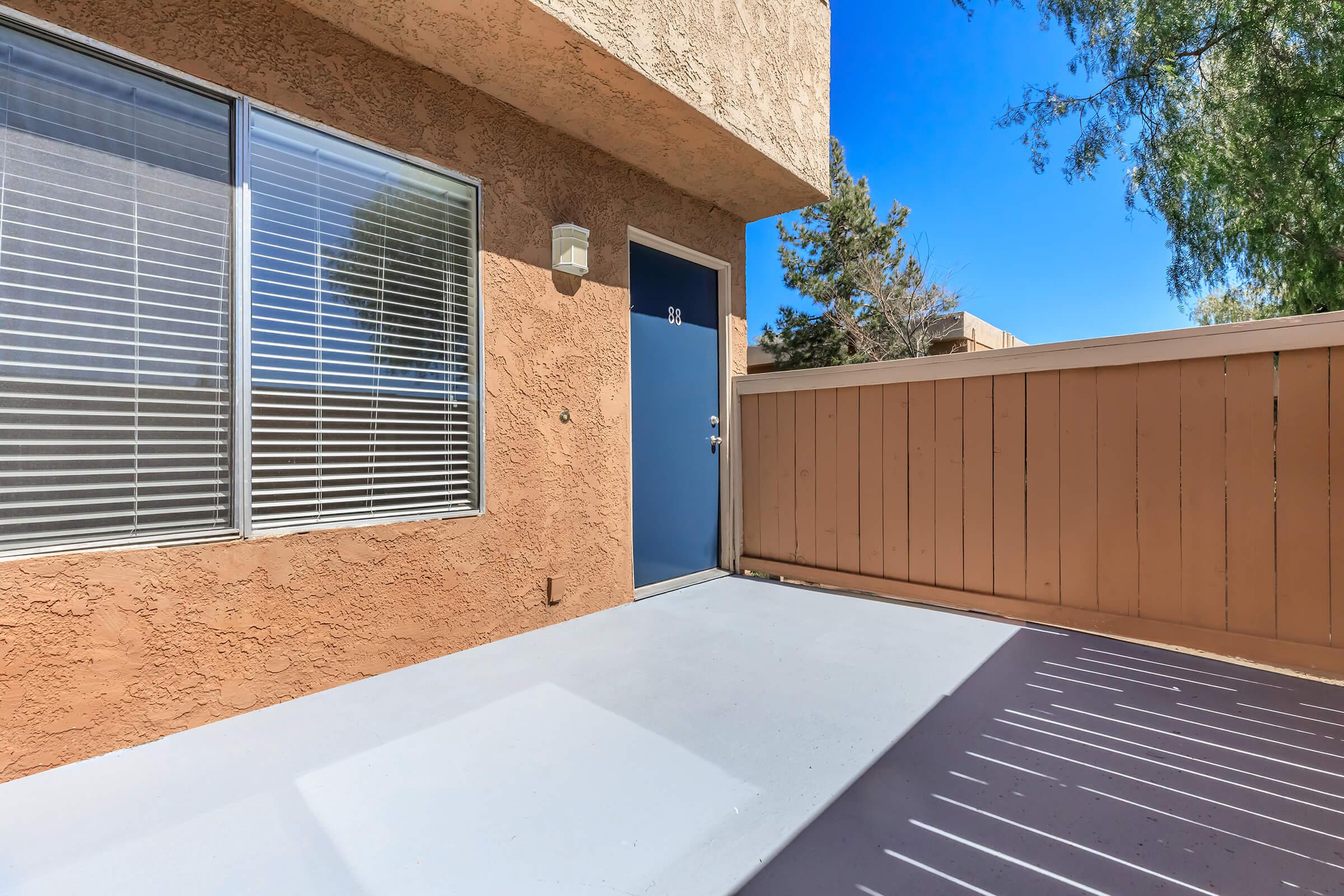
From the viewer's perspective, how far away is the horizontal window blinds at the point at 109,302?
2078mm

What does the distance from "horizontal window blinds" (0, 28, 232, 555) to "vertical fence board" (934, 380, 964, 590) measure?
13.6 feet

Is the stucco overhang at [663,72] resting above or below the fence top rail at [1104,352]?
above

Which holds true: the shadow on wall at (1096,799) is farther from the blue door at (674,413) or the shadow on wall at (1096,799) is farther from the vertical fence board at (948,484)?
the blue door at (674,413)

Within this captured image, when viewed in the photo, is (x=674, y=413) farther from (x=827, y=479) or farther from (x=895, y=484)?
(x=895, y=484)

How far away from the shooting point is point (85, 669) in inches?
85.2

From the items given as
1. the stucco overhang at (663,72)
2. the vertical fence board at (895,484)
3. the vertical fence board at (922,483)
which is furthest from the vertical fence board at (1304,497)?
A: the stucco overhang at (663,72)

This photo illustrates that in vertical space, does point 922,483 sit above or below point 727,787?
above

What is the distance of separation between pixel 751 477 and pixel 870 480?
1110 mm

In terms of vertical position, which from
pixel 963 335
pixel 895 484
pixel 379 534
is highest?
pixel 963 335

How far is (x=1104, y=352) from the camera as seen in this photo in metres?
3.57

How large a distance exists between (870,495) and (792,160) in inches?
102

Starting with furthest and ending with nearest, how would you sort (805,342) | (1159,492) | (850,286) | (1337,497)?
(850,286), (805,342), (1159,492), (1337,497)

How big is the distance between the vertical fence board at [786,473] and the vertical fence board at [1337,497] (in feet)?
9.90

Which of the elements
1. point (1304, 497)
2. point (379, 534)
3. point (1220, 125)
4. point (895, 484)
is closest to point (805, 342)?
point (1220, 125)
